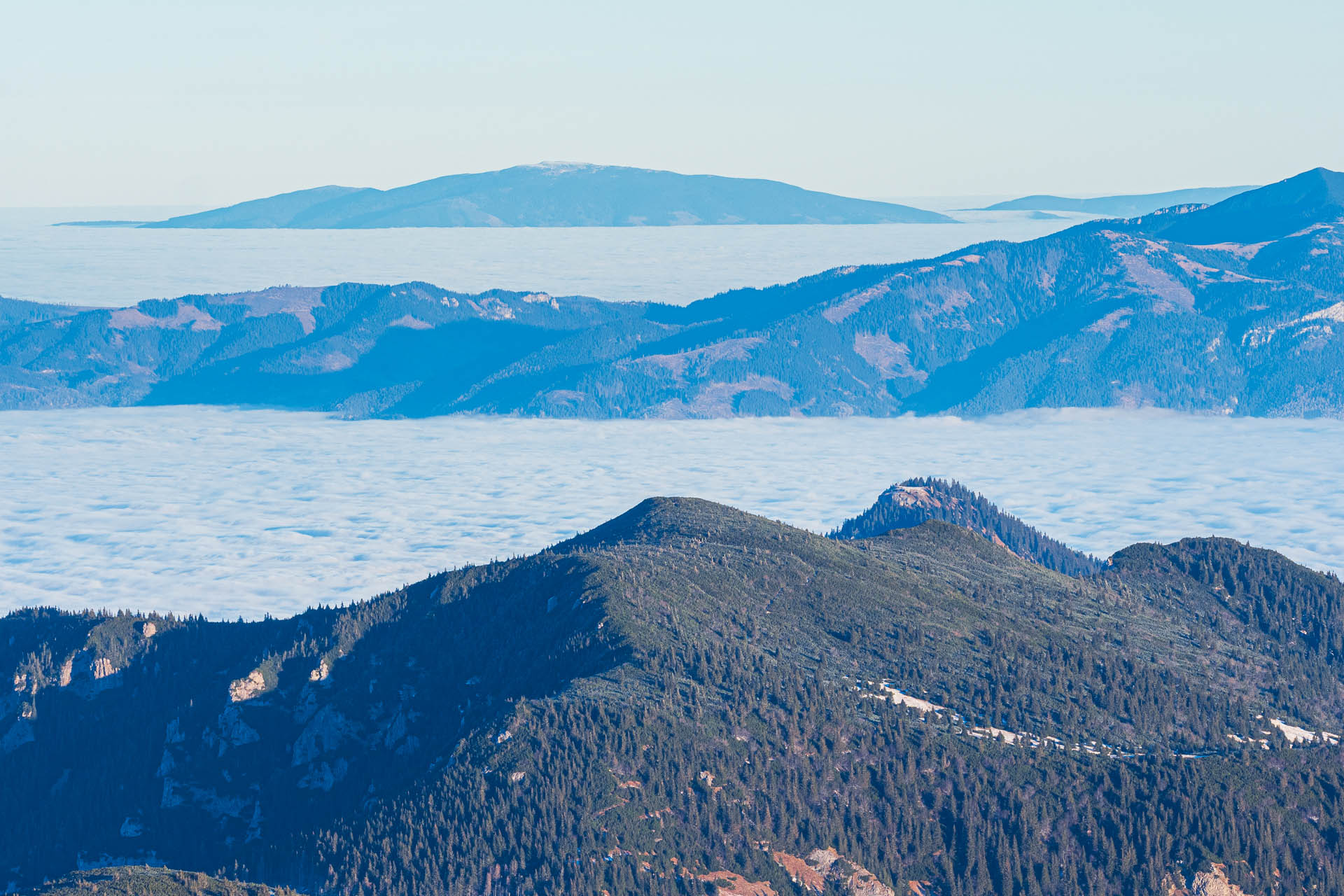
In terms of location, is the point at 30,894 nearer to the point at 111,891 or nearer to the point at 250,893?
the point at 111,891

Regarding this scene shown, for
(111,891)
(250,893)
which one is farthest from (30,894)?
(250,893)
